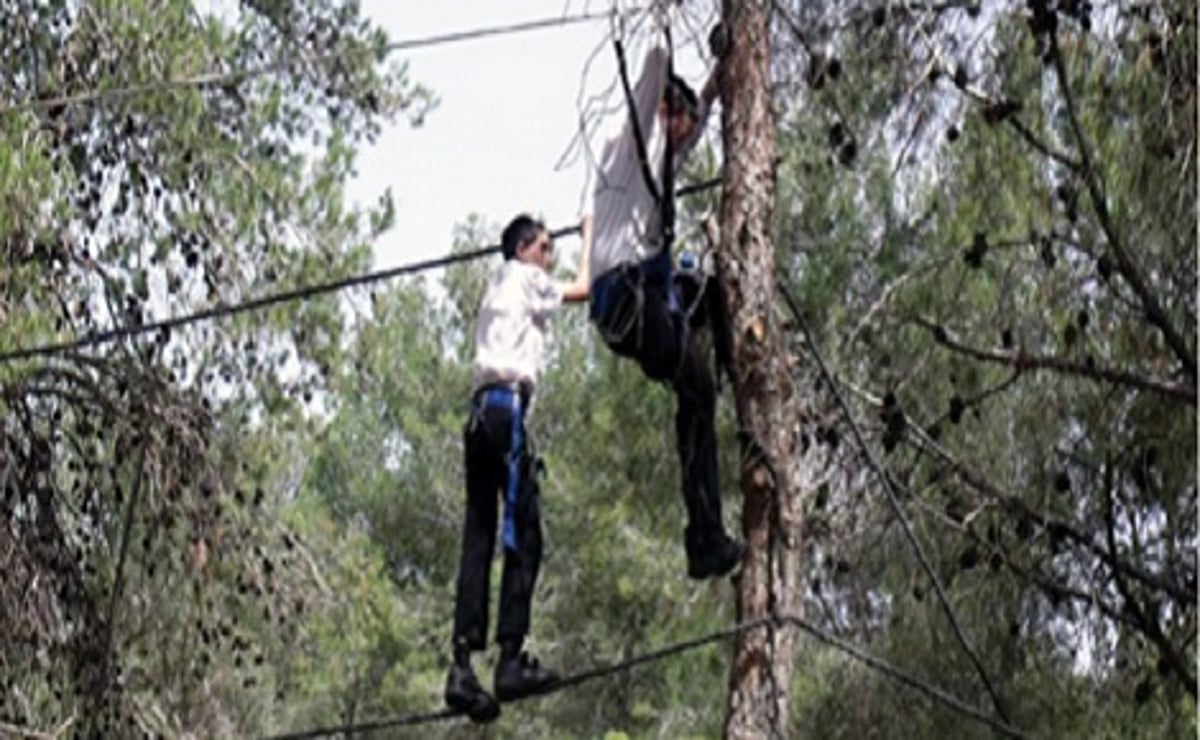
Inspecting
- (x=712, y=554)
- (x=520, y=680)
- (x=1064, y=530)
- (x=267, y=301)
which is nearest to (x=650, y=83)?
(x=712, y=554)

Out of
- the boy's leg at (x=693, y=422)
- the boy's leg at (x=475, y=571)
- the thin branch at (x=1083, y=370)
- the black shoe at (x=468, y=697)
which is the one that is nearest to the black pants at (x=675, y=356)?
the boy's leg at (x=693, y=422)

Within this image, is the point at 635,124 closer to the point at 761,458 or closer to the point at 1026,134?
the point at 761,458

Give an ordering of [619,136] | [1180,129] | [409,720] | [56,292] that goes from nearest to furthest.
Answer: [619,136]
[409,720]
[1180,129]
[56,292]

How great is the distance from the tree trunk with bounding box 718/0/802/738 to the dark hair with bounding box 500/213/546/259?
0.48m

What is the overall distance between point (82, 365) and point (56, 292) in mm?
633

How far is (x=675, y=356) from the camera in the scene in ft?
20.8

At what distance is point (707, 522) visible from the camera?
6543 mm

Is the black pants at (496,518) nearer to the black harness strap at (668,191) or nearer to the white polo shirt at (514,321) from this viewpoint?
the white polo shirt at (514,321)

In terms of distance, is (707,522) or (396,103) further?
(396,103)

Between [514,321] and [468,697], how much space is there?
914 millimetres

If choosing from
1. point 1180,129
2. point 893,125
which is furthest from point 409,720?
point 1180,129

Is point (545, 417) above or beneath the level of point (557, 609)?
above

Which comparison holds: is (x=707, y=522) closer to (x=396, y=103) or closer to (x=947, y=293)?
(x=947, y=293)

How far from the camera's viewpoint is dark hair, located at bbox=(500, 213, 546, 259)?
21.2 ft
